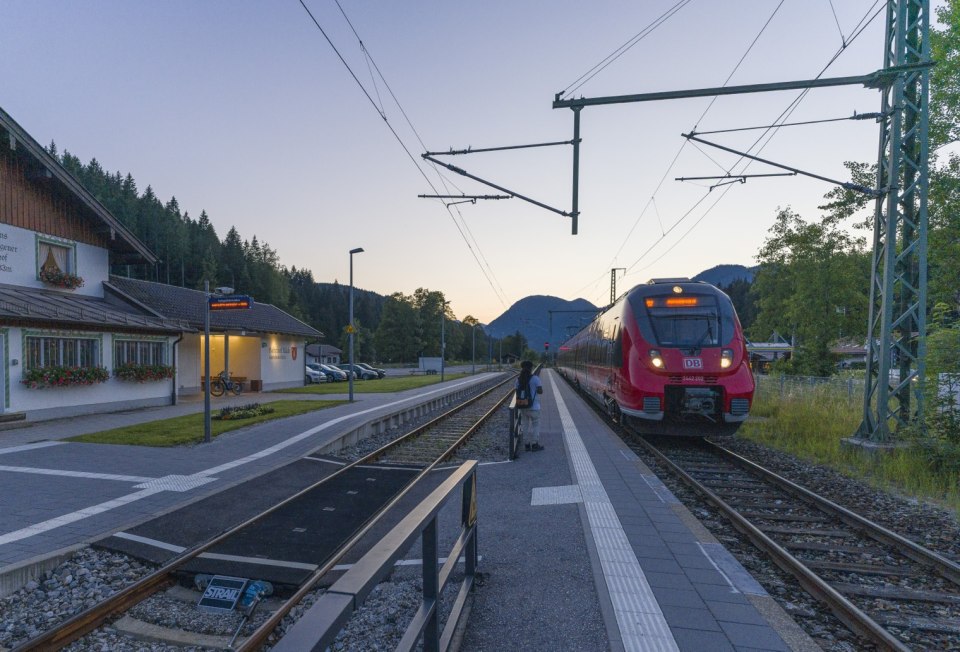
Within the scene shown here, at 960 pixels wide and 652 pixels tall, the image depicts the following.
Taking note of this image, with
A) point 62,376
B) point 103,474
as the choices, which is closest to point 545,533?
point 103,474

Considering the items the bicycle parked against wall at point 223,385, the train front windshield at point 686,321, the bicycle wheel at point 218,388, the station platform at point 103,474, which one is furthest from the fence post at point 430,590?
the bicycle wheel at point 218,388

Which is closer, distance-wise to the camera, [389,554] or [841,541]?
[389,554]

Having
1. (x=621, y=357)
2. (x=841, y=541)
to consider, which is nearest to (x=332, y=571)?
(x=841, y=541)

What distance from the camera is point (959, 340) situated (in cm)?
820

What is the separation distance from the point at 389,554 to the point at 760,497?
691cm

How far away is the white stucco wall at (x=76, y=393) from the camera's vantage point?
13.2 metres

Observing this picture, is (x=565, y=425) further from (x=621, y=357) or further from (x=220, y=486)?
(x=220, y=486)

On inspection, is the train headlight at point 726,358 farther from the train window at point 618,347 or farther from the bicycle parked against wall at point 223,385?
the bicycle parked against wall at point 223,385

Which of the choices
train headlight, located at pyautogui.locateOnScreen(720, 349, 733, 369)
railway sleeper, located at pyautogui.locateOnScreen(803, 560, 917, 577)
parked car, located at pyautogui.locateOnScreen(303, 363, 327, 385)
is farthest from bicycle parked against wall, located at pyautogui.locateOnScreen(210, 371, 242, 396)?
railway sleeper, located at pyautogui.locateOnScreen(803, 560, 917, 577)

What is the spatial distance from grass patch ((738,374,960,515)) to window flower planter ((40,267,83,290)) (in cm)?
2148

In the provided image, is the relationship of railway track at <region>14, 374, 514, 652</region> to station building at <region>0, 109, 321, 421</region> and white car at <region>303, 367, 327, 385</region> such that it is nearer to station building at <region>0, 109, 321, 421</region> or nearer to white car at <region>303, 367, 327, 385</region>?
station building at <region>0, 109, 321, 421</region>

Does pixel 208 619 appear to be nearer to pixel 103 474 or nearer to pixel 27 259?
pixel 103 474

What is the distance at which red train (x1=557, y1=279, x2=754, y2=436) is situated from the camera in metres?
9.81

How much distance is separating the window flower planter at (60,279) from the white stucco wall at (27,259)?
16cm
